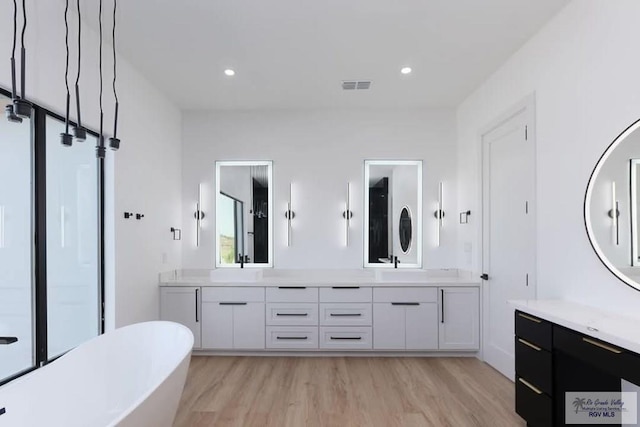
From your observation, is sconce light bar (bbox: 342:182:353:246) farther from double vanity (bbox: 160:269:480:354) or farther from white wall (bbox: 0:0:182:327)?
white wall (bbox: 0:0:182:327)

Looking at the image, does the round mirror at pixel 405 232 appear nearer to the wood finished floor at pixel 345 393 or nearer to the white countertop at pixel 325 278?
the white countertop at pixel 325 278

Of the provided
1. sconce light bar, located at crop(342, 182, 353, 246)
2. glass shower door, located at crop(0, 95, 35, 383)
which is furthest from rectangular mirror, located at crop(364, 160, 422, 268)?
glass shower door, located at crop(0, 95, 35, 383)

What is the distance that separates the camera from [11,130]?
214 centimetres

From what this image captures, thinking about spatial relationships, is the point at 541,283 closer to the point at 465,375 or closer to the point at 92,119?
the point at 465,375

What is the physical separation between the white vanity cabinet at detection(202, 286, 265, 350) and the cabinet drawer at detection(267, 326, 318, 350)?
11cm

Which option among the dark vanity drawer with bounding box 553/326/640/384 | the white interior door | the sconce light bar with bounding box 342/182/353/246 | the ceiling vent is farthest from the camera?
the sconce light bar with bounding box 342/182/353/246

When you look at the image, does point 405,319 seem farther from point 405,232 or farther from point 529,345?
point 529,345

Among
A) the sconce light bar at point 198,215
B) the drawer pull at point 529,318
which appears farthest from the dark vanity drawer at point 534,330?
the sconce light bar at point 198,215

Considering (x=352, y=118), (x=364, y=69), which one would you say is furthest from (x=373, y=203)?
(x=364, y=69)

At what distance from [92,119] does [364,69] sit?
242 cm

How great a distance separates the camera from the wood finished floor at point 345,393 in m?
2.55

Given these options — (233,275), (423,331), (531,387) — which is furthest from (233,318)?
(531,387)

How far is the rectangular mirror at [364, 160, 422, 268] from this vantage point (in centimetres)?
446

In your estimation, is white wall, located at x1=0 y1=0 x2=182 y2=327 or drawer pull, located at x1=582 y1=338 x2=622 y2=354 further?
white wall, located at x1=0 y1=0 x2=182 y2=327
